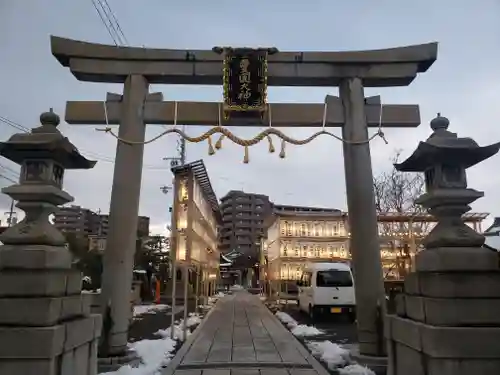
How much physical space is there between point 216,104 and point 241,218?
86.6 m

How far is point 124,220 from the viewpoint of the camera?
789 centimetres

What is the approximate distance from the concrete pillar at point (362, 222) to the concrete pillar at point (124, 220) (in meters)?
4.56

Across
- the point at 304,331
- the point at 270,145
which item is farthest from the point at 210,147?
the point at 304,331

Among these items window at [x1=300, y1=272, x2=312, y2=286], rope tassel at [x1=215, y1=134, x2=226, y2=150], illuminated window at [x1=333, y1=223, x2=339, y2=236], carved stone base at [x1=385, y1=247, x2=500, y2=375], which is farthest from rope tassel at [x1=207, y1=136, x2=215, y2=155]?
illuminated window at [x1=333, y1=223, x2=339, y2=236]

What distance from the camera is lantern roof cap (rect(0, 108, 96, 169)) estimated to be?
16.7 ft

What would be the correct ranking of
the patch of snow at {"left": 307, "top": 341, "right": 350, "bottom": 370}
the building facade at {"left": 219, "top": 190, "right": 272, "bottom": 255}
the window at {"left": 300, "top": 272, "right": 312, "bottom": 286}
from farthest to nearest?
the building facade at {"left": 219, "top": 190, "right": 272, "bottom": 255} → the window at {"left": 300, "top": 272, "right": 312, "bottom": 286} → the patch of snow at {"left": 307, "top": 341, "right": 350, "bottom": 370}

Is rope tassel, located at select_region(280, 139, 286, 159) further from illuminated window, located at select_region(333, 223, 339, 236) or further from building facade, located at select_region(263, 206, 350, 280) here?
illuminated window, located at select_region(333, 223, 339, 236)

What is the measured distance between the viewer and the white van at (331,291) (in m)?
15.5

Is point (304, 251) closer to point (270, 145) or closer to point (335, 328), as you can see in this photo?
point (335, 328)

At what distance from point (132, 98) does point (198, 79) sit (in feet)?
5.04

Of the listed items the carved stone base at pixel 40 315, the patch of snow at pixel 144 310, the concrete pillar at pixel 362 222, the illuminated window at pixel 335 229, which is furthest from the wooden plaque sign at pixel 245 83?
the illuminated window at pixel 335 229

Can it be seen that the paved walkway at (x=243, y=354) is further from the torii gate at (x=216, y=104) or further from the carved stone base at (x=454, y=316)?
the carved stone base at (x=454, y=316)

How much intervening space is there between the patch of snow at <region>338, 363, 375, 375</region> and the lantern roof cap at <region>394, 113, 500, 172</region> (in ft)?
12.6

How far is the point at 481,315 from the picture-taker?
4133 mm
